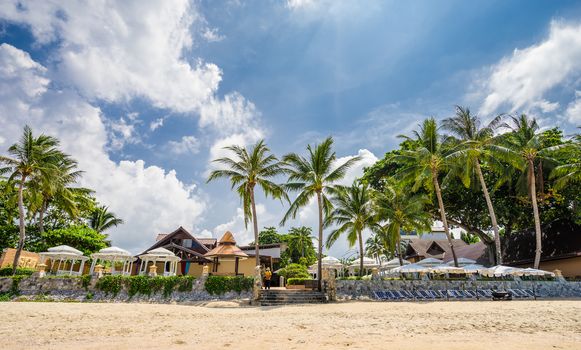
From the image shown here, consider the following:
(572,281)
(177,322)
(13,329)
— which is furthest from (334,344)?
(572,281)

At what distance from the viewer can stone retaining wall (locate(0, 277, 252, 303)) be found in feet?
59.6

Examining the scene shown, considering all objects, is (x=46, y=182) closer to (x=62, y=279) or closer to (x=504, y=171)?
(x=62, y=279)

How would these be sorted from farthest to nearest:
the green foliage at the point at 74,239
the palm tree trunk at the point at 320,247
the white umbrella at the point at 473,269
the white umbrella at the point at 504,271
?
the green foliage at the point at 74,239 → the palm tree trunk at the point at 320,247 → the white umbrella at the point at 473,269 → the white umbrella at the point at 504,271

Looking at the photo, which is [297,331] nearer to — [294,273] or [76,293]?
[76,293]

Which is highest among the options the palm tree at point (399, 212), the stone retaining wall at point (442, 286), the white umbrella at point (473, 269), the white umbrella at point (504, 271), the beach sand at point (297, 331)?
the palm tree at point (399, 212)

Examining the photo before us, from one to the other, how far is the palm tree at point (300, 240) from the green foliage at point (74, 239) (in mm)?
29335

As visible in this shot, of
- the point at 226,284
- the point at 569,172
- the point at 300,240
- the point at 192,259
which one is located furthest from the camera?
the point at 300,240

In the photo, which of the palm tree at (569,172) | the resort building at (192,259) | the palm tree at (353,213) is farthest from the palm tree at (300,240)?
the palm tree at (569,172)

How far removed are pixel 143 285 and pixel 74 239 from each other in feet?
40.8

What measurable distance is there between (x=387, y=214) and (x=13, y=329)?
2133 cm

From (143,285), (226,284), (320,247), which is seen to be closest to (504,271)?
(320,247)

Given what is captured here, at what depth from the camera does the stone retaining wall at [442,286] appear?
62.2ft

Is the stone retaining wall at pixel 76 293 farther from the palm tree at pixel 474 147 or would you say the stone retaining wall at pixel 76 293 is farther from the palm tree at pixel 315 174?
the palm tree at pixel 474 147

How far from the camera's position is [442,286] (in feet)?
63.1
